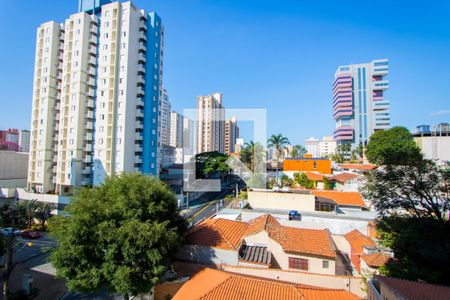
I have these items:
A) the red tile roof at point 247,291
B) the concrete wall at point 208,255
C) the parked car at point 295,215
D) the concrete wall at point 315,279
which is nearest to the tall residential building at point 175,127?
the parked car at point 295,215

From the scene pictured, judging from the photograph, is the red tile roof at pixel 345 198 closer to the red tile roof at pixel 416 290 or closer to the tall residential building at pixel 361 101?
the red tile roof at pixel 416 290

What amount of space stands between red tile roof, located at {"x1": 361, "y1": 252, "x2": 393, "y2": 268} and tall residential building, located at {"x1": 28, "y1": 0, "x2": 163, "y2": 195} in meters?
32.6

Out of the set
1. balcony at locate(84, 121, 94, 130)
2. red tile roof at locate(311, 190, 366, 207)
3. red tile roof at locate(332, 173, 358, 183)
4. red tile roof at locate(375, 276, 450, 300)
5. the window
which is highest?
balcony at locate(84, 121, 94, 130)

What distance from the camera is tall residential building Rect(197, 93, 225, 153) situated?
100 m

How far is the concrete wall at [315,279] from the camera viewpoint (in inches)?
459

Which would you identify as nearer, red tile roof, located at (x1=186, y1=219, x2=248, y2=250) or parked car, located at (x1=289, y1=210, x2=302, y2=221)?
red tile roof, located at (x1=186, y1=219, x2=248, y2=250)

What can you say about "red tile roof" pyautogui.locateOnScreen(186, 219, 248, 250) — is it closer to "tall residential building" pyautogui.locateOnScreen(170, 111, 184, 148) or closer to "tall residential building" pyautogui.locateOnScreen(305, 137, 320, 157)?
"tall residential building" pyautogui.locateOnScreen(170, 111, 184, 148)

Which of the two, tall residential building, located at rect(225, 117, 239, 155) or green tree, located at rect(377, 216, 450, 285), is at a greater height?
tall residential building, located at rect(225, 117, 239, 155)

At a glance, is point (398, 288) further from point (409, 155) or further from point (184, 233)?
point (184, 233)

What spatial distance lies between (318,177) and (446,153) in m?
29.5

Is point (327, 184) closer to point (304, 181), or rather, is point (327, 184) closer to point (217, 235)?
point (304, 181)

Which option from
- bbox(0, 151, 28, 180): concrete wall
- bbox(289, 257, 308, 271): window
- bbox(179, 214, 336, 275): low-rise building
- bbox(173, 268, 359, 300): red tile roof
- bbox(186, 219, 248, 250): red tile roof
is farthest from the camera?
bbox(0, 151, 28, 180): concrete wall

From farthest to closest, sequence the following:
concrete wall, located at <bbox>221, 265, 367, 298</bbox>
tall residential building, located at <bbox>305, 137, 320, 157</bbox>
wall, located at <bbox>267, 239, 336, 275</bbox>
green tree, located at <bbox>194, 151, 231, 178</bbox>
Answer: tall residential building, located at <bbox>305, 137, 320, 157</bbox>, green tree, located at <bbox>194, 151, 231, 178</bbox>, wall, located at <bbox>267, 239, 336, 275</bbox>, concrete wall, located at <bbox>221, 265, 367, 298</bbox>

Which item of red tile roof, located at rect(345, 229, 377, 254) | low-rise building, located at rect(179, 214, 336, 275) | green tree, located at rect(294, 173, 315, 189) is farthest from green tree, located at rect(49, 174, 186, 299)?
green tree, located at rect(294, 173, 315, 189)
